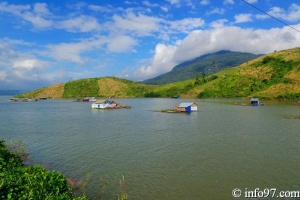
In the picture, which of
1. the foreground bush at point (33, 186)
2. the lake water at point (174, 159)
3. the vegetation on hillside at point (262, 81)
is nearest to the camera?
the foreground bush at point (33, 186)

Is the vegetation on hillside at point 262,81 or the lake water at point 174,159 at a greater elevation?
the vegetation on hillside at point 262,81

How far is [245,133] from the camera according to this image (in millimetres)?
48125

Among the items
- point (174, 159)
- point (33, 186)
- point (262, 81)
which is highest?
point (262, 81)

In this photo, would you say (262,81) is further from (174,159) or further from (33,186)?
(33,186)

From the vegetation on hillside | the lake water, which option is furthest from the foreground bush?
the vegetation on hillside

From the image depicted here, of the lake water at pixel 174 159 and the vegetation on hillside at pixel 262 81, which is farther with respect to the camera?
the vegetation on hillside at pixel 262 81

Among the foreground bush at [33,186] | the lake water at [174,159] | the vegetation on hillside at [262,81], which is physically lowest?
the lake water at [174,159]

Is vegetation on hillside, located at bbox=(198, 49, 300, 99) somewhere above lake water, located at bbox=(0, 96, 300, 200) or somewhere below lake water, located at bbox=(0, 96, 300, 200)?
above

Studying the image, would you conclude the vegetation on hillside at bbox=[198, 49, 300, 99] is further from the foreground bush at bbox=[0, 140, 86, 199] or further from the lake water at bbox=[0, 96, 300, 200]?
the foreground bush at bbox=[0, 140, 86, 199]

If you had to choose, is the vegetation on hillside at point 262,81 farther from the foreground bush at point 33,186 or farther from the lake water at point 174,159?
the foreground bush at point 33,186

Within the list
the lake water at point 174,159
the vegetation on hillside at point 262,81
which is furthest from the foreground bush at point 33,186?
the vegetation on hillside at point 262,81

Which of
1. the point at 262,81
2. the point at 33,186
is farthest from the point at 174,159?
the point at 262,81

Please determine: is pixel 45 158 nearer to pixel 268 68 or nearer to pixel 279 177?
pixel 279 177

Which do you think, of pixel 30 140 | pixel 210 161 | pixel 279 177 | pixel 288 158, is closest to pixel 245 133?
pixel 288 158
